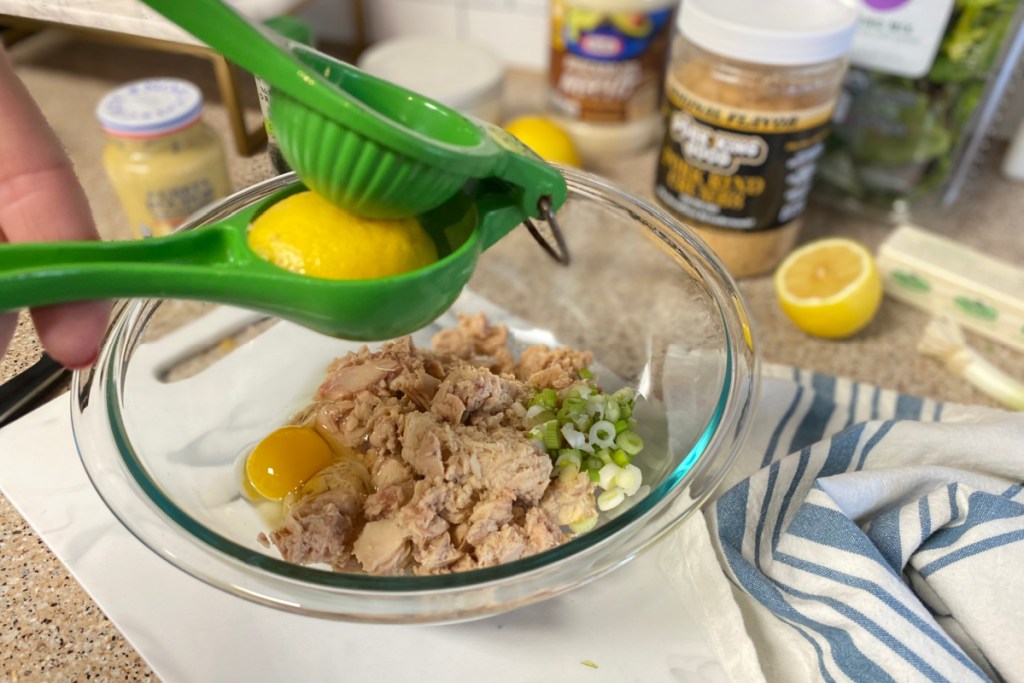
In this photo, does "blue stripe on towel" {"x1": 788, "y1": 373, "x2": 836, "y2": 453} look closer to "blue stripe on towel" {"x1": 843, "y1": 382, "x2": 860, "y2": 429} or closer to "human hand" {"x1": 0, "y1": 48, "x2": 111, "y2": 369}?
"blue stripe on towel" {"x1": 843, "y1": 382, "x2": 860, "y2": 429}

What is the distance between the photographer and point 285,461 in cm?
57

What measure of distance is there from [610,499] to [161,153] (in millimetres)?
616

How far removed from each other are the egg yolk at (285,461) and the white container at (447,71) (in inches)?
24.4

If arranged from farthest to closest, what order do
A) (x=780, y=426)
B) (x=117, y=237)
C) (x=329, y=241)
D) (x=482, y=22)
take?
(x=482, y=22) < (x=117, y=237) < (x=780, y=426) < (x=329, y=241)

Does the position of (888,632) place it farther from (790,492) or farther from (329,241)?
(329,241)

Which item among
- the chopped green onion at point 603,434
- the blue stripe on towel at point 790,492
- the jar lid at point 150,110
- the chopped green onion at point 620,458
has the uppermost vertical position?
the jar lid at point 150,110

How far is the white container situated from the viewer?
1.08 metres

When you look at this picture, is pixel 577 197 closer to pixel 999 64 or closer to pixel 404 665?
pixel 404 665

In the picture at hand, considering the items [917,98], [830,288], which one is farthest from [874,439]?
[917,98]

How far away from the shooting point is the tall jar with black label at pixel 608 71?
1023mm

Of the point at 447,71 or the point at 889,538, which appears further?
the point at 447,71

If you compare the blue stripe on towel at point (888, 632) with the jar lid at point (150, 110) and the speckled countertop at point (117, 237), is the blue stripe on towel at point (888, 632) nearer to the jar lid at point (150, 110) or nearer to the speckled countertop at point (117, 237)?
the speckled countertop at point (117, 237)

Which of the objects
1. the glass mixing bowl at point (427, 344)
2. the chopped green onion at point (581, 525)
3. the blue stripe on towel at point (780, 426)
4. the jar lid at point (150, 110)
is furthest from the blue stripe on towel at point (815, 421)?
the jar lid at point (150, 110)

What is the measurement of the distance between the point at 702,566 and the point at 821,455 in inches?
5.3
